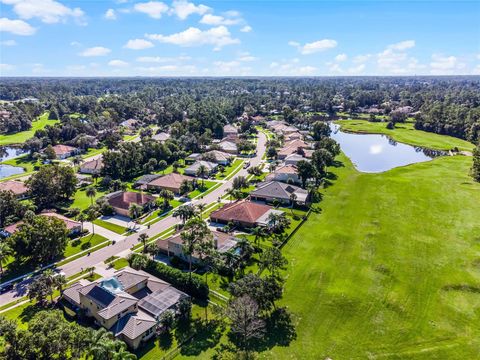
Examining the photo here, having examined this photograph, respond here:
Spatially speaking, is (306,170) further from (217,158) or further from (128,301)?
(128,301)

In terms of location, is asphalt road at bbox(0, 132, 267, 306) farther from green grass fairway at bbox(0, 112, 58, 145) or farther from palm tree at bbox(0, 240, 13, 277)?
green grass fairway at bbox(0, 112, 58, 145)

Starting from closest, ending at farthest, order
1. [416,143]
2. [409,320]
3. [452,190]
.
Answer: [409,320], [452,190], [416,143]

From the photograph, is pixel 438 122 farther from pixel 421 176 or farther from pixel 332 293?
pixel 332 293

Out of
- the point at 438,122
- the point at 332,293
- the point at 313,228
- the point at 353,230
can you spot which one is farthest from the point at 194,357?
the point at 438,122

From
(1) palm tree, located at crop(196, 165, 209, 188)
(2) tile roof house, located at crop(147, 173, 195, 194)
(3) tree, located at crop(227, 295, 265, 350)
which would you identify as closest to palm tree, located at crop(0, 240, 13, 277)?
(3) tree, located at crop(227, 295, 265, 350)

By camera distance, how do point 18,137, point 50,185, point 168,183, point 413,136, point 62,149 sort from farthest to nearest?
point 413,136, point 18,137, point 62,149, point 168,183, point 50,185

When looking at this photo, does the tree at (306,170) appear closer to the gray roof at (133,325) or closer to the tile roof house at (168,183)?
the tile roof house at (168,183)

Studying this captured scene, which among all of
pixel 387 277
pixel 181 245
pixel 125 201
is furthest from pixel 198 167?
pixel 387 277
